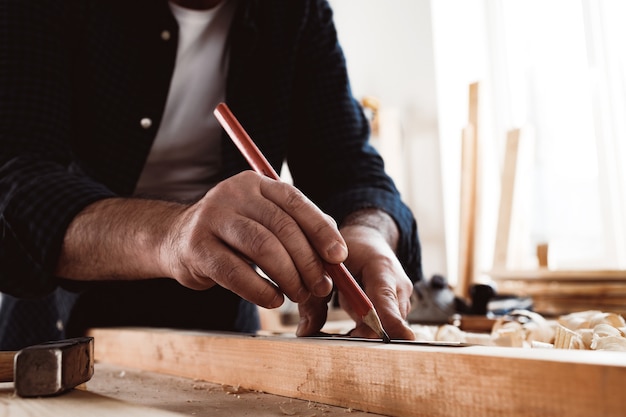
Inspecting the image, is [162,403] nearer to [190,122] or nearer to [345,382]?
[345,382]

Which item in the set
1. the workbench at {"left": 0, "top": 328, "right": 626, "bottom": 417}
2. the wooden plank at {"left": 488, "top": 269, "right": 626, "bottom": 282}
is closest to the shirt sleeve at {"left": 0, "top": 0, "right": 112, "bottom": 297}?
the workbench at {"left": 0, "top": 328, "right": 626, "bottom": 417}

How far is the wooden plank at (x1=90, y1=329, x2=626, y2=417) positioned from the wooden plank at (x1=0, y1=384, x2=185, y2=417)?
15 cm

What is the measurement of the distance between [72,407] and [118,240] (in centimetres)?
27

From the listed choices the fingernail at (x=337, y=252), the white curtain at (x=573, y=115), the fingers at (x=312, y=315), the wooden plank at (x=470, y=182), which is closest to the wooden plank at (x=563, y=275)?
the wooden plank at (x=470, y=182)

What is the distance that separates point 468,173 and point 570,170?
2.16ft

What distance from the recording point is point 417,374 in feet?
1.51

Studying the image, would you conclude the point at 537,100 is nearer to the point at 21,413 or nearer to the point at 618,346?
the point at 618,346

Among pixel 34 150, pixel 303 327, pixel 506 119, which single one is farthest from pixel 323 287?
pixel 506 119

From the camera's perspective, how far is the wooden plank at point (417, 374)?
371mm

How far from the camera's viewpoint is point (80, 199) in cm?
76

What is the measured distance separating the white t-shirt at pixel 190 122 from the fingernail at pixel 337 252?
65 centimetres

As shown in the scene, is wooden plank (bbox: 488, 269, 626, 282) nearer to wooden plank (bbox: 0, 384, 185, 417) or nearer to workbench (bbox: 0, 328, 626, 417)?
workbench (bbox: 0, 328, 626, 417)

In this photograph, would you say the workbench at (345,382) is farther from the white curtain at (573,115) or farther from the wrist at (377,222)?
the white curtain at (573,115)

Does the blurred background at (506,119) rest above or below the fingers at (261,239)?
above
